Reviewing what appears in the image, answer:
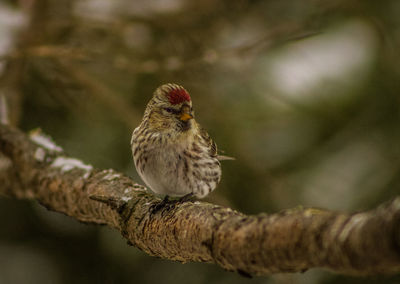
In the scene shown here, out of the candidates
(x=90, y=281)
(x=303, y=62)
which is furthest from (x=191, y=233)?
(x=303, y=62)

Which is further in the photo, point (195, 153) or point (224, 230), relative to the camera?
point (195, 153)

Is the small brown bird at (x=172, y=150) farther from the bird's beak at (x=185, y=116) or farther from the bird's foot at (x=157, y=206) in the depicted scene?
the bird's foot at (x=157, y=206)

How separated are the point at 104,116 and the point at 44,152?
3.31ft

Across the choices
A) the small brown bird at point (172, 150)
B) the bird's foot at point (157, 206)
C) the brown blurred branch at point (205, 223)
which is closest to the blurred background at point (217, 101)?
the small brown bird at point (172, 150)

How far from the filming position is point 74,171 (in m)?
1.92

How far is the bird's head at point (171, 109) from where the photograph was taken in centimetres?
196

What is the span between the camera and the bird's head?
6.44 ft

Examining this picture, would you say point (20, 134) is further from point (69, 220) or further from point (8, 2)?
point (8, 2)

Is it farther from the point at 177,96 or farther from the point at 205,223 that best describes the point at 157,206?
the point at 177,96

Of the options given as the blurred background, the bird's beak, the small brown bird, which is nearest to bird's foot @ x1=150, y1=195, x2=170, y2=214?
the small brown bird

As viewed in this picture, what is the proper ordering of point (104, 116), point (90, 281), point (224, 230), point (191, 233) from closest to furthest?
1. point (224, 230)
2. point (191, 233)
3. point (90, 281)
4. point (104, 116)

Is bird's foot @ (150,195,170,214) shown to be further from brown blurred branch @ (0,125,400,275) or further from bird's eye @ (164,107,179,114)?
bird's eye @ (164,107,179,114)

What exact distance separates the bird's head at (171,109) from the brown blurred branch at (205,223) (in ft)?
1.05

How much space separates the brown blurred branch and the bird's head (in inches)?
12.6
